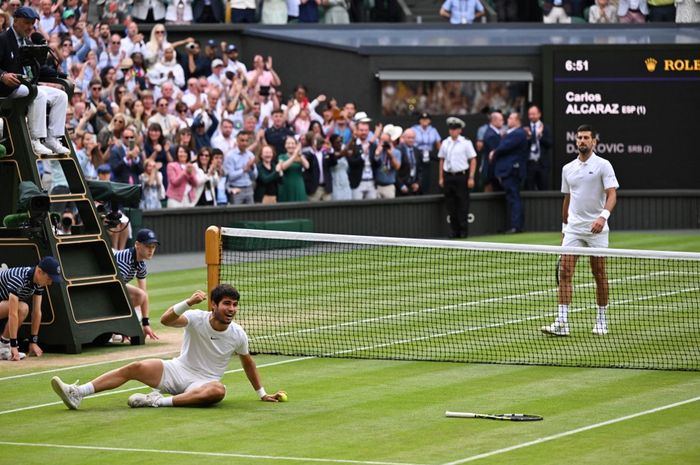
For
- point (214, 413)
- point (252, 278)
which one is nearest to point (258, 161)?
point (252, 278)

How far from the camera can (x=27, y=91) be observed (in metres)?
16.2

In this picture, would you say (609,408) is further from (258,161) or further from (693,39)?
(693,39)

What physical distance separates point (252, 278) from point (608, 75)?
12.8m

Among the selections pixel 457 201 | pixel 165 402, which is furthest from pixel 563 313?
pixel 457 201

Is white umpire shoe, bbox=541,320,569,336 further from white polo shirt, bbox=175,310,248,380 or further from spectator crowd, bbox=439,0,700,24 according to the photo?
spectator crowd, bbox=439,0,700,24

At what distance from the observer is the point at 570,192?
17.5 m

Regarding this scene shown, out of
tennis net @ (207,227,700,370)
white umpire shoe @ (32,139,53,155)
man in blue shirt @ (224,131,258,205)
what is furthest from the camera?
man in blue shirt @ (224,131,258,205)

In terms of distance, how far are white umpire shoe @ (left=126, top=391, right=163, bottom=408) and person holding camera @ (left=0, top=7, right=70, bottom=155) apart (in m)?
4.46

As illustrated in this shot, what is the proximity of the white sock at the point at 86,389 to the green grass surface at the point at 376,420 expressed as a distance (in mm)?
181

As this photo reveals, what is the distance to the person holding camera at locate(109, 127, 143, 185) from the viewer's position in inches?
998

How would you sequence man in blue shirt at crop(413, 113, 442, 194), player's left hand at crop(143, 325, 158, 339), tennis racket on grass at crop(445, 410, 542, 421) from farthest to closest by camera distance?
man in blue shirt at crop(413, 113, 442, 194) < player's left hand at crop(143, 325, 158, 339) < tennis racket on grass at crop(445, 410, 542, 421)

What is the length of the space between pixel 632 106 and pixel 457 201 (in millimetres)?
5117

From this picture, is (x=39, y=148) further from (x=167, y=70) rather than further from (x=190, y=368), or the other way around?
(x=167, y=70)

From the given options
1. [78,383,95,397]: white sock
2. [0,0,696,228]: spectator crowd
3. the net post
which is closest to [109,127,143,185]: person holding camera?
[0,0,696,228]: spectator crowd
